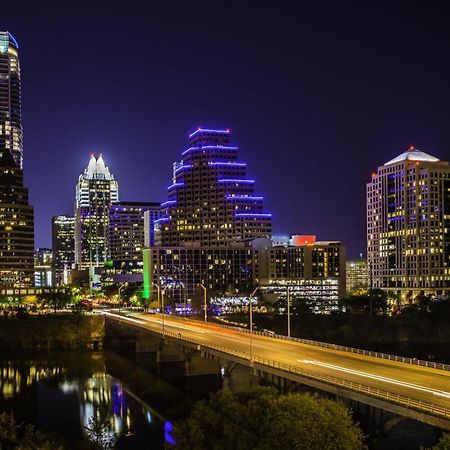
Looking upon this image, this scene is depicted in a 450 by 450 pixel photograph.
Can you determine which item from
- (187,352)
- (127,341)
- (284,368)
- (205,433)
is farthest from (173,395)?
(127,341)

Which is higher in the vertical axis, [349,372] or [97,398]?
[349,372]

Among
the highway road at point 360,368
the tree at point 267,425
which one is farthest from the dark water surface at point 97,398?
the tree at point 267,425

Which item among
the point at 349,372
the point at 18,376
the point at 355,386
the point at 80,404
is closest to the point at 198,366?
the point at 80,404

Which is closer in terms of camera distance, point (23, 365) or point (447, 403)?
point (447, 403)

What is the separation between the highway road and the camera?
50562mm

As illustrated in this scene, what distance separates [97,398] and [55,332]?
72768 millimetres

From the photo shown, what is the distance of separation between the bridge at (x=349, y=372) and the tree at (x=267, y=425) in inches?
199

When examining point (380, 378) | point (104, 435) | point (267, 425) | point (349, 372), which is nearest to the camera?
point (267, 425)

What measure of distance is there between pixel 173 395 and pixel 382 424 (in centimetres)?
4393

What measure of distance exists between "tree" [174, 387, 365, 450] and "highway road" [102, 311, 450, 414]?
9.62 metres

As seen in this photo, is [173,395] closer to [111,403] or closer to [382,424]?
[111,403]

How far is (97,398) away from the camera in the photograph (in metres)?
91.9

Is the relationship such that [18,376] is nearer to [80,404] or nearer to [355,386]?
[80,404]

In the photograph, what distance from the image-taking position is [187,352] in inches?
3816
